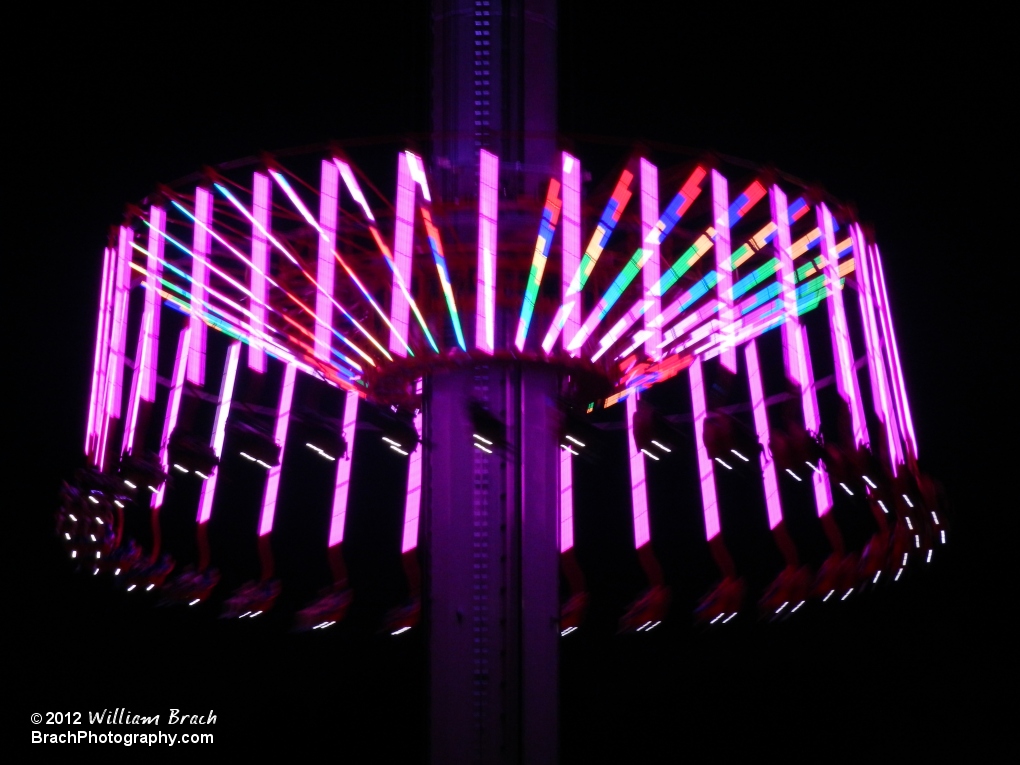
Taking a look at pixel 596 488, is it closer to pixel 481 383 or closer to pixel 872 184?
pixel 872 184

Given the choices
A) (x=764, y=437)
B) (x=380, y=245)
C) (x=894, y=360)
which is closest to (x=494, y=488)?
(x=764, y=437)

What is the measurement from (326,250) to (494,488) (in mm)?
2304

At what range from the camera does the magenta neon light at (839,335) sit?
7.76 meters

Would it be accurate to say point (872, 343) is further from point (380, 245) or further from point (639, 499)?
point (380, 245)

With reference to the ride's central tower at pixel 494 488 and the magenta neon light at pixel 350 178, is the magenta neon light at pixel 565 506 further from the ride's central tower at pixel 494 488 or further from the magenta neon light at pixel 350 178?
the magenta neon light at pixel 350 178

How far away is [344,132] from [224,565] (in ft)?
17.5

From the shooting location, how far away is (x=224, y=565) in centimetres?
1502

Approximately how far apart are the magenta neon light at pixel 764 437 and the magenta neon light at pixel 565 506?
4.92 ft

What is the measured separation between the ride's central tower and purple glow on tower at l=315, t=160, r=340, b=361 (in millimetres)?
1162

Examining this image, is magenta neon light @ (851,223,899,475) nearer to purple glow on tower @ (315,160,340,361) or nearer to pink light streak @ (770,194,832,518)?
pink light streak @ (770,194,832,518)

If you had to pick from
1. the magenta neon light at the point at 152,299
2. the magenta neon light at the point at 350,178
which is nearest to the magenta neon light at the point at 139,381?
the magenta neon light at the point at 152,299

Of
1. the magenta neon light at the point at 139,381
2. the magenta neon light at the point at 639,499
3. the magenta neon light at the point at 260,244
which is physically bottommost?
the magenta neon light at the point at 639,499

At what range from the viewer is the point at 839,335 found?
7.96m

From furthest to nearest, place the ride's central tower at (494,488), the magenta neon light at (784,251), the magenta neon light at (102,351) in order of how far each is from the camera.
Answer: the ride's central tower at (494,488) → the magenta neon light at (102,351) → the magenta neon light at (784,251)
